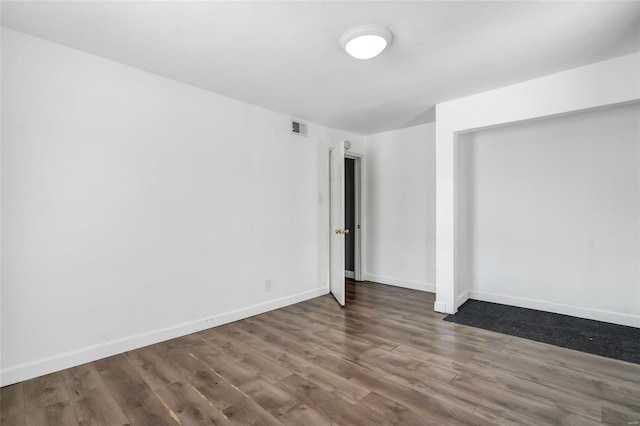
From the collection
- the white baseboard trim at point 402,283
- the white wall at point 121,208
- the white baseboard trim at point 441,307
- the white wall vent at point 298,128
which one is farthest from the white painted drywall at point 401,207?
the white wall at point 121,208

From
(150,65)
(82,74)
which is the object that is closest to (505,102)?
(150,65)

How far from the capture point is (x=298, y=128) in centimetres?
438

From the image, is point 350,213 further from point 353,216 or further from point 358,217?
point 358,217

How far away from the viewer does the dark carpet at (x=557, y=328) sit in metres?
2.81

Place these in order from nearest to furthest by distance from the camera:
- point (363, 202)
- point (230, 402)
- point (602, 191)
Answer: point (230, 402) < point (602, 191) < point (363, 202)

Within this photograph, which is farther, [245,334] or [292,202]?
[292,202]

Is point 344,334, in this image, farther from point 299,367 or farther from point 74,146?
point 74,146

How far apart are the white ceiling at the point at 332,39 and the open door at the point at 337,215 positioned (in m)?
1.12

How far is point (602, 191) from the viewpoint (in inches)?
138

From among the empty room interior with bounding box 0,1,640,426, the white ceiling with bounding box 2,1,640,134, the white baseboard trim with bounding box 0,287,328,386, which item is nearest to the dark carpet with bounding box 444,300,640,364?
the empty room interior with bounding box 0,1,640,426

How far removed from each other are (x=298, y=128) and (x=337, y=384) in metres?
3.28

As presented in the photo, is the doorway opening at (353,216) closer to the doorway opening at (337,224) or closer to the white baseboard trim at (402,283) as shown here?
Answer: the white baseboard trim at (402,283)

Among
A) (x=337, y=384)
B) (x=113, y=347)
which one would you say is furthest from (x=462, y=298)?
(x=113, y=347)

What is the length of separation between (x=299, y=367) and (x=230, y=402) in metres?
0.63
